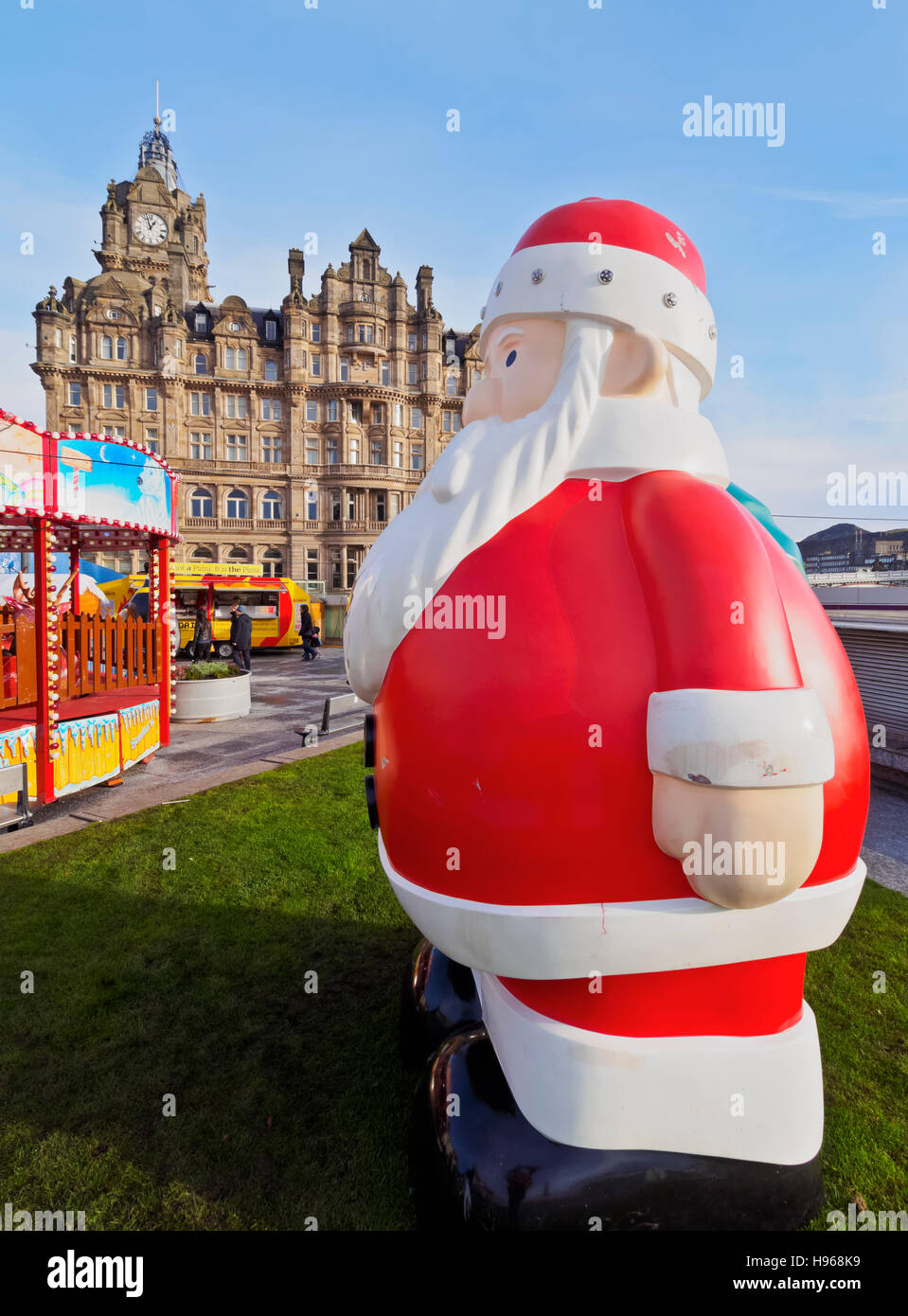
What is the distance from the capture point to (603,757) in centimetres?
177

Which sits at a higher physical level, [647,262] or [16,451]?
[16,451]

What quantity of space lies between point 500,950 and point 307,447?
1508 inches

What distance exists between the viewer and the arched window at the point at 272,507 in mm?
37281

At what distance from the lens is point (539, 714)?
179 centimetres

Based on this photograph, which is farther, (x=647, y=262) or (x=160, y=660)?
(x=160, y=660)

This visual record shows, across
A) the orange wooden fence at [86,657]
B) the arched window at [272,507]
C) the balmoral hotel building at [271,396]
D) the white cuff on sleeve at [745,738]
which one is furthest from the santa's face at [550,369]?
the arched window at [272,507]

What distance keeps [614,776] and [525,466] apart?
934 mm

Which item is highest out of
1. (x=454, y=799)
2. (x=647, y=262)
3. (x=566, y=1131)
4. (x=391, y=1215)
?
(x=647, y=262)

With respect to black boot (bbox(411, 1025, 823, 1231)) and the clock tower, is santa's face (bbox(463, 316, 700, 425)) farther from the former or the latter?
the clock tower

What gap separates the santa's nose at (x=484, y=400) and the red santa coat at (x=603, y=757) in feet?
1.82

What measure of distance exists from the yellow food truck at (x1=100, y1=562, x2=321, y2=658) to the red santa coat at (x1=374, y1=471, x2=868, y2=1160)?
2197 centimetres

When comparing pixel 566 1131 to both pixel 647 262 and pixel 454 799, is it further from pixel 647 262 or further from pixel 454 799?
pixel 647 262
